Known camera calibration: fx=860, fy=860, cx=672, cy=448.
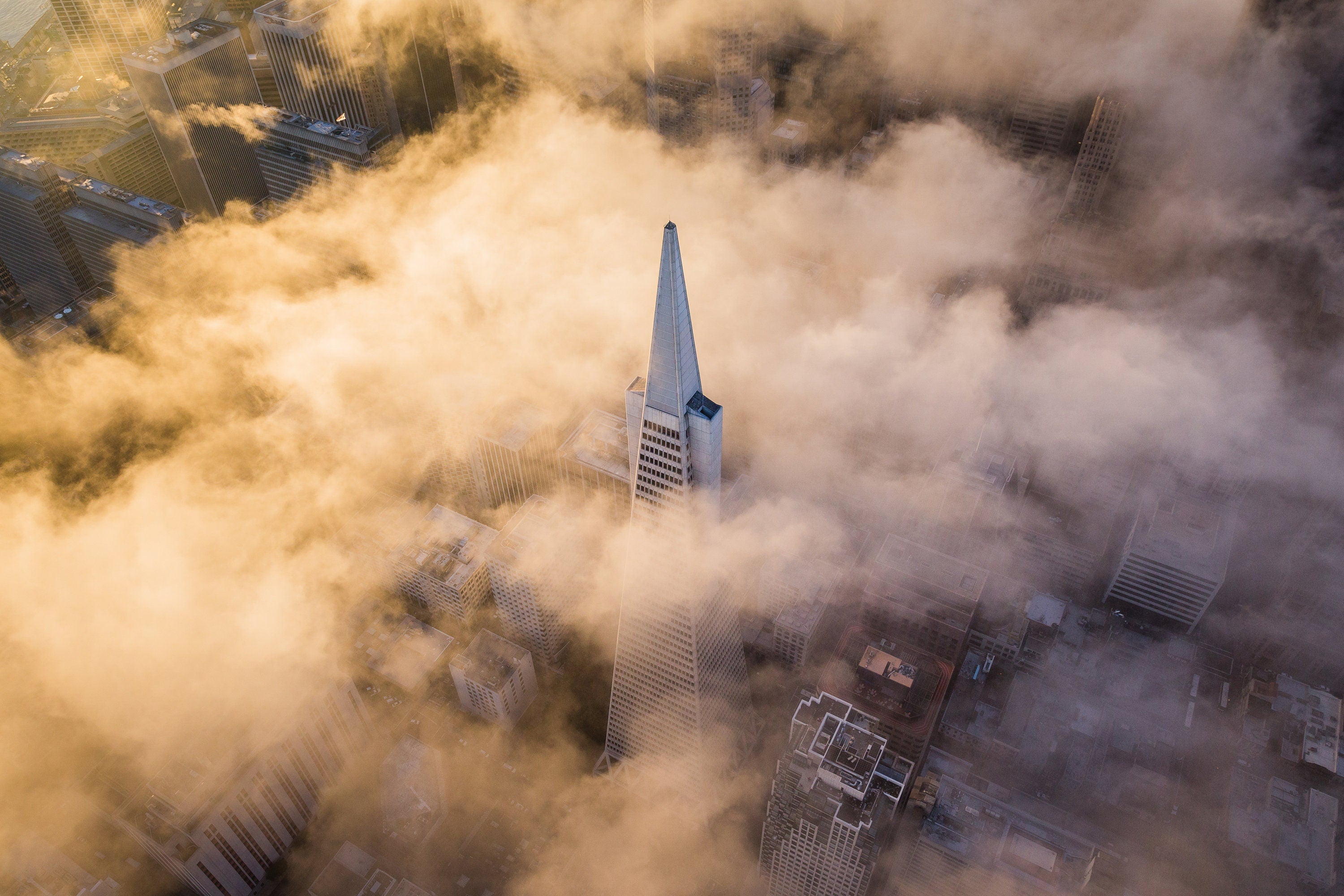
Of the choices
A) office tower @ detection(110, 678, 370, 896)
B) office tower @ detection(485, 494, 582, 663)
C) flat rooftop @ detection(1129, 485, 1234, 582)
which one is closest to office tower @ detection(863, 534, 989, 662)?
flat rooftop @ detection(1129, 485, 1234, 582)

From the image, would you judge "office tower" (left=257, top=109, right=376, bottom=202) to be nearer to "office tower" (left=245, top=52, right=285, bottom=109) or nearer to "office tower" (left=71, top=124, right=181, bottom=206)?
"office tower" (left=245, top=52, right=285, bottom=109)

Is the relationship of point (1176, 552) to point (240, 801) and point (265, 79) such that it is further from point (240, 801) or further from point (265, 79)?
point (265, 79)

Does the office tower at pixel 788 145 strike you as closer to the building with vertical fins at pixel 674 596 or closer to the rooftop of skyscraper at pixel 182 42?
the building with vertical fins at pixel 674 596

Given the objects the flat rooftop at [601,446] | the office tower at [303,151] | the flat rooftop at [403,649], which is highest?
the office tower at [303,151]

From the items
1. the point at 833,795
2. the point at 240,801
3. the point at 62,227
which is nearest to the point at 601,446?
the point at 833,795

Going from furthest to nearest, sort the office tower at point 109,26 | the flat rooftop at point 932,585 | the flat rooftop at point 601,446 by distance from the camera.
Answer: the office tower at point 109,26, the flat rooftop at point 932,585, the flat rooftop at point 601,446

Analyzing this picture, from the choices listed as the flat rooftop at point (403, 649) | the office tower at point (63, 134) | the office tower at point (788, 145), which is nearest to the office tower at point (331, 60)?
the office tower at point (63, 134)
